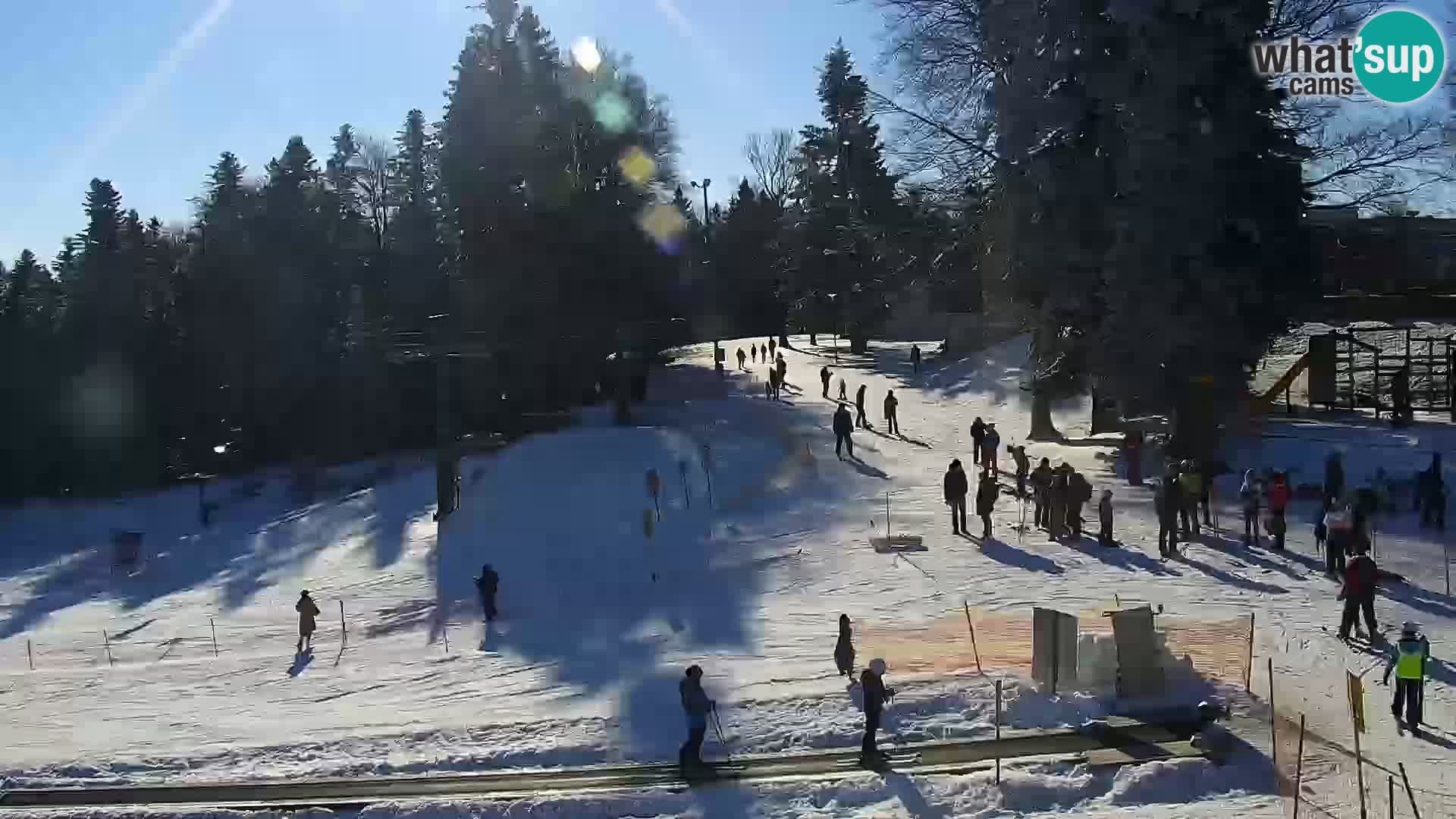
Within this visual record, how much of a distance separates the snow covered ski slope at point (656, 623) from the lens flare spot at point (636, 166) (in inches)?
470

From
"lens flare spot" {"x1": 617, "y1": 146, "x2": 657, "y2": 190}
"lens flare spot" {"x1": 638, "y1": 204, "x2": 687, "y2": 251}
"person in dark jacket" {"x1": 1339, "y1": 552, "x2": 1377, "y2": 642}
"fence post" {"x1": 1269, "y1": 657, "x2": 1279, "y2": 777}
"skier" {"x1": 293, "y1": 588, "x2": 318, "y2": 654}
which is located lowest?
"skier" {"x1": 293, "y1": 588, "x2": 318, "y2": 654}

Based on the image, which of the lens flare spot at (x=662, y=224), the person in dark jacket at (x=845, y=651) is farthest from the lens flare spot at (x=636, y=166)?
the person in dark jacket at (x=845, y=651)

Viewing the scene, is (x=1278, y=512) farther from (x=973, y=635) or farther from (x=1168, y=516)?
(x=973, y=635)

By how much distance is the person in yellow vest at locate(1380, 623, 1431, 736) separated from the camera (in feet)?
35.0

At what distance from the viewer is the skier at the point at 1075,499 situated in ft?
62.2

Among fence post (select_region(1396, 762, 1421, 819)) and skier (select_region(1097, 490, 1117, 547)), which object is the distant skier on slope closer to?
fence post (select_region(1396, 762, 1421, 819))

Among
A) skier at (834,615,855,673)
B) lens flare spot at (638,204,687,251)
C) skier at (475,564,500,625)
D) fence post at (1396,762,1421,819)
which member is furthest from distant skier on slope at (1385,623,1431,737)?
lens flare spot at (638,204,687,251)

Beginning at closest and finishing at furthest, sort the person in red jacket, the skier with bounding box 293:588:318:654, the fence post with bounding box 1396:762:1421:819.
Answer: the fence post with bounding box 1396:762:1421:819 < the person in red jacket < the skier with bounding box 293:588:318:654

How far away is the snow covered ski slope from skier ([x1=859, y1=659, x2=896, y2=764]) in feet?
1.46

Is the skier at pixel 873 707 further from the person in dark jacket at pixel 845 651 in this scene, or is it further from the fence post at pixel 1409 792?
the fence post at pixel 1409 792

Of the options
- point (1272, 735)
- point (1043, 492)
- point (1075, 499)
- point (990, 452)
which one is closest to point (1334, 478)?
point (1075, 499)

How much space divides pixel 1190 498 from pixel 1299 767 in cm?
911

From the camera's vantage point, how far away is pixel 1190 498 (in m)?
18.4

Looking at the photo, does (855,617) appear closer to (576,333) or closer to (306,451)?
(576,333)
